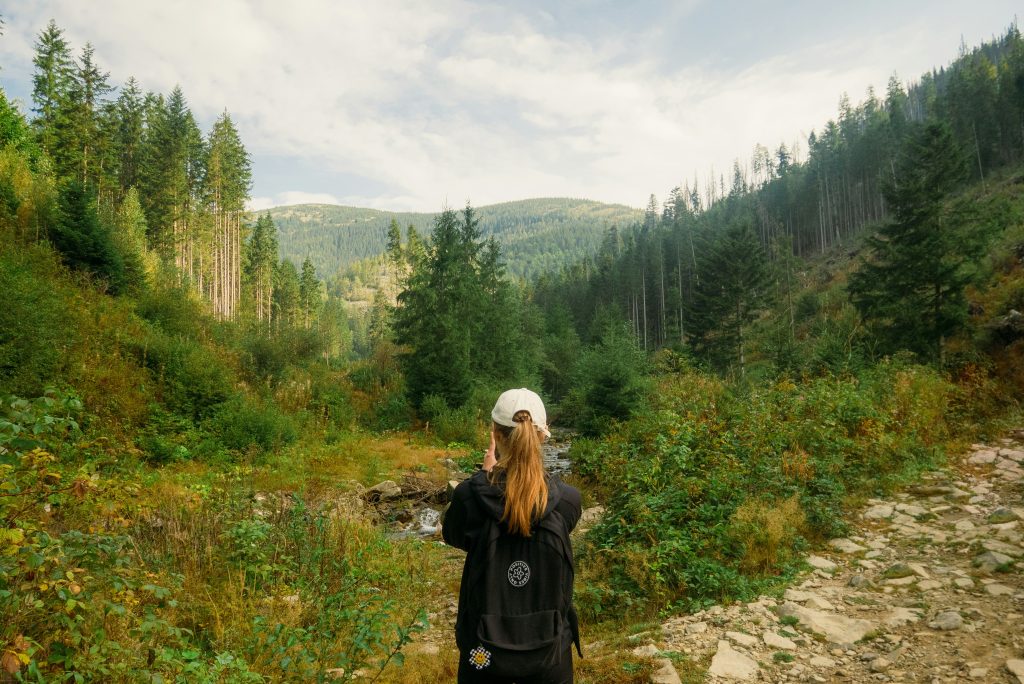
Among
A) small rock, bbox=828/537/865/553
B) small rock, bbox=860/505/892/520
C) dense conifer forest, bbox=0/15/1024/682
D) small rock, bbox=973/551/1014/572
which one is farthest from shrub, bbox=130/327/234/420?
small rock, bbox=973/551/1014/572

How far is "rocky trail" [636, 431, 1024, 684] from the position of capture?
13.3 feet

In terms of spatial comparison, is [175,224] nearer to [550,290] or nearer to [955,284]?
[955,284]

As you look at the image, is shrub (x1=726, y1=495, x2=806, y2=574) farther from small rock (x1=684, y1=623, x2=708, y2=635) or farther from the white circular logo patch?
the white circular logo patch

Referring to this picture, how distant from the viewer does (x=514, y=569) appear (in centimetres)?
230

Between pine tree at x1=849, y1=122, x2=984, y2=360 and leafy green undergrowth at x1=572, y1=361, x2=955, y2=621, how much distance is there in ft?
11.7

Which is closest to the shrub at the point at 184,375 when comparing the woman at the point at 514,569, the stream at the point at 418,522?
the stream at the point at 418,522

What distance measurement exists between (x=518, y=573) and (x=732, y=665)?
3.05 metres

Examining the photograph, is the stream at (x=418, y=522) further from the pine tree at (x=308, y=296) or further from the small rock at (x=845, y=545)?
the pine tree at (x=308, y=296)

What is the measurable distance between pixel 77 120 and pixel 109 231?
17.8 meters

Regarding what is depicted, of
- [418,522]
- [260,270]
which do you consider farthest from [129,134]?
[418,522]

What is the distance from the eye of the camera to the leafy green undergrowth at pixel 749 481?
5.91m

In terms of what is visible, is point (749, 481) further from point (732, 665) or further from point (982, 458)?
point (982, 458)

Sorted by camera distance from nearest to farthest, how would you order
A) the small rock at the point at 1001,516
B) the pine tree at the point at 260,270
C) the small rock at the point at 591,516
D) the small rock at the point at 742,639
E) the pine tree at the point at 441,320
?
the small rock at the point at 742,639 → the small rock at the point at 1001,516 → the small rock at the point at 591,516 → the pine tree at the point at 441,320 → the pine tree at the point at 260,270

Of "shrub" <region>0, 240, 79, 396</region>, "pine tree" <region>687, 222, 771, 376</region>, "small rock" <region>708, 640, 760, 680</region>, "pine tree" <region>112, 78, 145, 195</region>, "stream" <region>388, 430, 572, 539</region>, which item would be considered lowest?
"stream" <region>388, 430, 572, 539</region>
